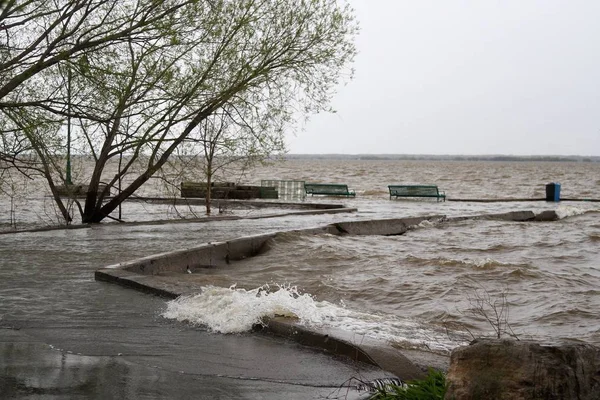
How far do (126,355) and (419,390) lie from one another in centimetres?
264

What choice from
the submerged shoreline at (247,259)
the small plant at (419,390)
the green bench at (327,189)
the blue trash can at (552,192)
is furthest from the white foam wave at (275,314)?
the blue trash can at (552,192)

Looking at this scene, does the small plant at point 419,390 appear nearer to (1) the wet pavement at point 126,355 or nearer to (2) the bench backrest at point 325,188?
(1) the wet pavement at point 126,355

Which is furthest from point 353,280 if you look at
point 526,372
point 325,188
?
point 325,188

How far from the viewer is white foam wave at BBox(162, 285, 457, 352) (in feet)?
24.3

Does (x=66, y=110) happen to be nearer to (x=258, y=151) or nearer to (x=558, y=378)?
(x=258, y=151)

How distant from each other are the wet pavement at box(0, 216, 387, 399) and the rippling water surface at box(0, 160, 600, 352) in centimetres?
8

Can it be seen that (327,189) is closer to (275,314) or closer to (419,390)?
(275,314)

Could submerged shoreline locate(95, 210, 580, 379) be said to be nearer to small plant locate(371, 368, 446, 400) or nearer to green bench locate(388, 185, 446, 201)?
small plant locate(371, 368, 446, 400)

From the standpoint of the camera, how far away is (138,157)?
20516 mm

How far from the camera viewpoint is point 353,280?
13.6m

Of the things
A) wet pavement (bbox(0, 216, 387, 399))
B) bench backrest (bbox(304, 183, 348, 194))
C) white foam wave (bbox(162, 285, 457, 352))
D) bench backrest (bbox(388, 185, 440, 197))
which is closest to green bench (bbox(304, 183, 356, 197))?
bench backrest (bbox(304, 183, 348, 194))

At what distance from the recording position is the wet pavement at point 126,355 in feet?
17.4

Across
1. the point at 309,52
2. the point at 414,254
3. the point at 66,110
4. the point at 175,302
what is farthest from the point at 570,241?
the point at 175,302

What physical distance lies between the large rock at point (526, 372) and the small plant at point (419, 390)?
0.73 feet
